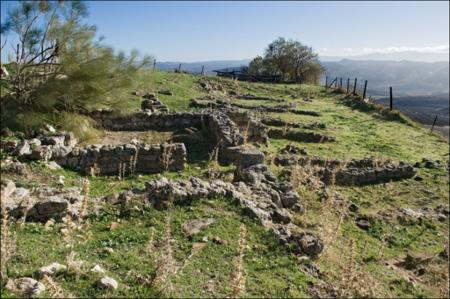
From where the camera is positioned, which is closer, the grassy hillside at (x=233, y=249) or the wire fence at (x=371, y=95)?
the grassy hillside at (x=233, y=249)

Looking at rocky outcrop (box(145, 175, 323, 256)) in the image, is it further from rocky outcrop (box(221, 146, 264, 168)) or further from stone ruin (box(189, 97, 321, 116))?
stone ruin (box(189, 97, 321, 116))

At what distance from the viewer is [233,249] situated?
25.8ft

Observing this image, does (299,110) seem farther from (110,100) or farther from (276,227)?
(276,227)

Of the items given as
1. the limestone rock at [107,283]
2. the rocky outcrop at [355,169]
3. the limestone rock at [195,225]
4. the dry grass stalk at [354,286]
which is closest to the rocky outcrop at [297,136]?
the rocky outcrop at [355,169]

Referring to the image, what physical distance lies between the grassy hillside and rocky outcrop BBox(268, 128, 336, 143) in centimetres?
573

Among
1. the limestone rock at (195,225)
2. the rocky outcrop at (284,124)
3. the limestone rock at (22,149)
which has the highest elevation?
the limestone rock at (22,149)

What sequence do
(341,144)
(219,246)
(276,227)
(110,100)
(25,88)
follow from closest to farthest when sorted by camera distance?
1. (219,246)
2. (276,227)
3. (25,88)
4. (110,100)
5. (341,144)

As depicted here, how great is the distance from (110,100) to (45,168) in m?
6.00

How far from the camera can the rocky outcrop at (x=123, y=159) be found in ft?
41.3

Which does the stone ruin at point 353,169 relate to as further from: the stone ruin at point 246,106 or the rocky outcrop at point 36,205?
the stone ruin at point 246,106

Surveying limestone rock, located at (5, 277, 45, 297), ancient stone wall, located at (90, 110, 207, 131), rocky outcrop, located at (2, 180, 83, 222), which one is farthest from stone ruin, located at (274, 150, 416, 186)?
limestone rock, located at (5, 277, 45, 297)

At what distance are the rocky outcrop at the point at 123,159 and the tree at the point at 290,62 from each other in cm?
4627

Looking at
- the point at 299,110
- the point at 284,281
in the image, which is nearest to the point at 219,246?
the point at 284,281

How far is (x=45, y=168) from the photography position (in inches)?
456
